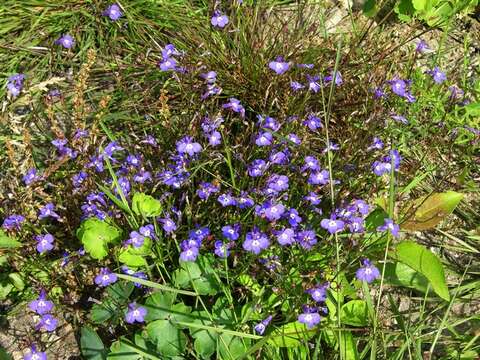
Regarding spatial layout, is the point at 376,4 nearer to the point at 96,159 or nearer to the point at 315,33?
the point at 315,33

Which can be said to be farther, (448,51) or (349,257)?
(448,51)

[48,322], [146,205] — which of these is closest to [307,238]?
[146,205]

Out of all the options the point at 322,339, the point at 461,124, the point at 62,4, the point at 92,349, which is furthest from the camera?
the point at 62,4

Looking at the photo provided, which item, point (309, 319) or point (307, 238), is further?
point (307, 238)

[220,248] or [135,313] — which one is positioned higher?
[220,248]

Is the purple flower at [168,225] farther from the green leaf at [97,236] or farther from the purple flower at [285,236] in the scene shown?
the purple flower at [285,236]

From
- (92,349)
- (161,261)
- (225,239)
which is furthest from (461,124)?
(92,349)

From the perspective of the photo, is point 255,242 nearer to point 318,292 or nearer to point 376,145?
point 318,292
